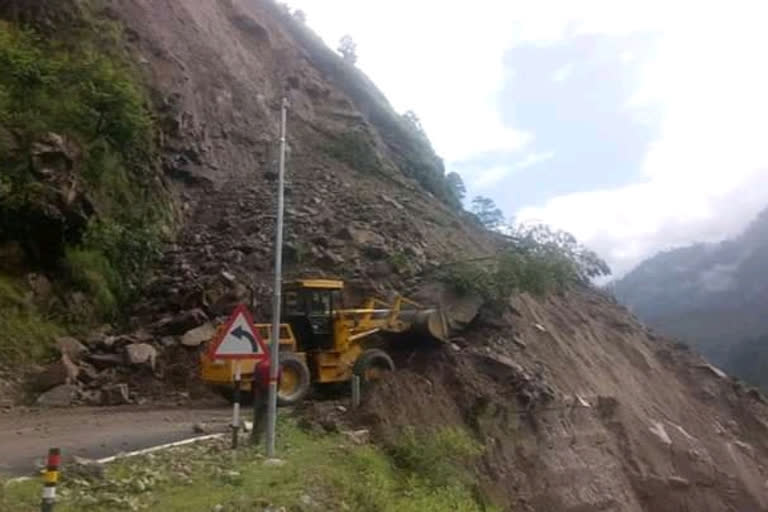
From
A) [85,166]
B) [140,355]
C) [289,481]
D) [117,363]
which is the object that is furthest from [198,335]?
[289,481]

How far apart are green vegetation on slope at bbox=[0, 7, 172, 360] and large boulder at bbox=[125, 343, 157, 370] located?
2159 millimetres

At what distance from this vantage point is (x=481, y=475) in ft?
54.8

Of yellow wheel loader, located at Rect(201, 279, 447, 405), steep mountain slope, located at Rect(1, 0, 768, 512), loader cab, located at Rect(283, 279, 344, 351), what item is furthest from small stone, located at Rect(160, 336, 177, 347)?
loader cab, located at Rect(283, 279, 344, 351)

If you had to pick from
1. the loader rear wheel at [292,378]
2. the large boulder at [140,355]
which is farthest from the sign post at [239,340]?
the large boulder at [140,355]

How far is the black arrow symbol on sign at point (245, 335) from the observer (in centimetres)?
1141

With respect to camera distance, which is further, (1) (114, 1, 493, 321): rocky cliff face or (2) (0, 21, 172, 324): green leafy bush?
(1) (114, 1, 493, 321): rocky cliff face

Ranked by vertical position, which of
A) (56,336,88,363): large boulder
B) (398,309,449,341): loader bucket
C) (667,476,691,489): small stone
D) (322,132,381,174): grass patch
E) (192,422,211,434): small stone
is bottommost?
(667,476,691,489): small stone

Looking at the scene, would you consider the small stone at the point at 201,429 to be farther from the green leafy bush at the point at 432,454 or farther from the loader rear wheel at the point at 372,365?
the loader rear wheel at the point at 372,365

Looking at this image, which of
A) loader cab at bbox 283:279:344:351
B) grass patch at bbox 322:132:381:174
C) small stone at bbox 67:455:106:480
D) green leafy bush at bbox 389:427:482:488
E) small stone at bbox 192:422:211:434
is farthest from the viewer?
grass patch at bbox 322:132:381:174

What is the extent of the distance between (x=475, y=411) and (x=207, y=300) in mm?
7450

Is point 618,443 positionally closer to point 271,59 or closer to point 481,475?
point 481,475

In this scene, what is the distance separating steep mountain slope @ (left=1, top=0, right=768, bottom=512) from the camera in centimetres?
1911

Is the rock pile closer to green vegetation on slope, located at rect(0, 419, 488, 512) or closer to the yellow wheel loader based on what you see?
the yellow wheel loader

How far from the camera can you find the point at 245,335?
1145 centimetres
